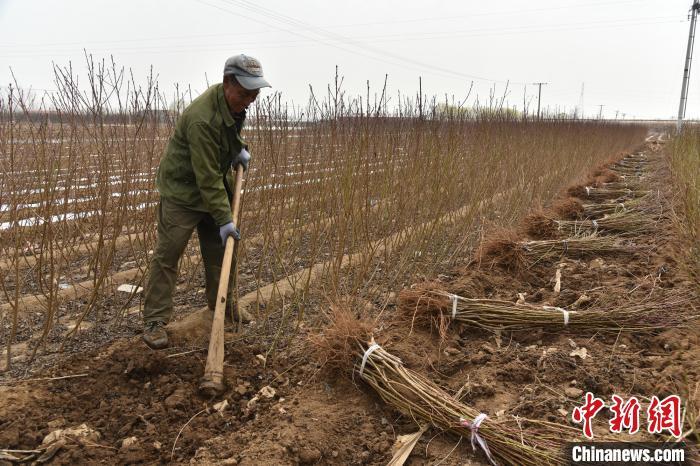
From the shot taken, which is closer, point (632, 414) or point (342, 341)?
point (632, 414)

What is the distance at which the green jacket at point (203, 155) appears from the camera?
7.37ft

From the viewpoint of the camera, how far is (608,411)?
6.60 feet

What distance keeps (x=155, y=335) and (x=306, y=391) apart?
0.87 m

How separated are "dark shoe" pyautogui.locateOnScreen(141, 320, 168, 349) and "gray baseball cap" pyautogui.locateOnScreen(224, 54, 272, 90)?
1322 millimetres

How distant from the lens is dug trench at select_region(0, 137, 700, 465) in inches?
71.1

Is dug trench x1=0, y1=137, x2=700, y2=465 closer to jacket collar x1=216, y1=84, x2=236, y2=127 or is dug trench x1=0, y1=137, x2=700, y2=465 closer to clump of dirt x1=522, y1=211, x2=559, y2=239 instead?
jacket collar x1=216, y1=84, x2=236, y2=127

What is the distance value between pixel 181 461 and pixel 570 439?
146 centimetres

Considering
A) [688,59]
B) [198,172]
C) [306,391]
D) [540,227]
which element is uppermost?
[688,59]

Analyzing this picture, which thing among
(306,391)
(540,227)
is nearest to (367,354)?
(306,391)

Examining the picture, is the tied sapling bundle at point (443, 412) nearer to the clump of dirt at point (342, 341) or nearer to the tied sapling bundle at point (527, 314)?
the clump of dirt at point (342, 341)

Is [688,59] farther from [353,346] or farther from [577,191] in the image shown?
[353,346]

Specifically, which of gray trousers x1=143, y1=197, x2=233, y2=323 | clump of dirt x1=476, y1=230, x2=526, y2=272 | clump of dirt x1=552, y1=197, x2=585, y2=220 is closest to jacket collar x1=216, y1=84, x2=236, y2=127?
gray trousers x1=143, y1=197, x2=233, y2=323

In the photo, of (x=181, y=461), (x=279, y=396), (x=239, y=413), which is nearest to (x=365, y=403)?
(x=279, y=396)

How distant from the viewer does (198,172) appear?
7.41 ft
